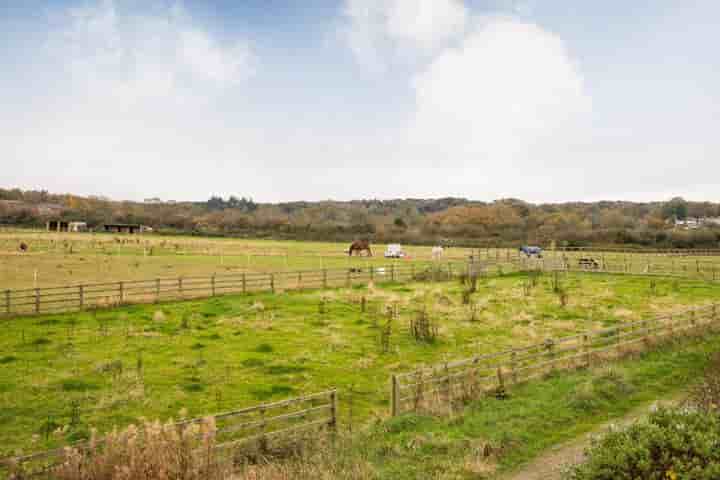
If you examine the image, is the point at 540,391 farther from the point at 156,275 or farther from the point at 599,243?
the point at 599,243

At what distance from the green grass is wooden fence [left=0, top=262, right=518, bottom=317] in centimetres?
1665

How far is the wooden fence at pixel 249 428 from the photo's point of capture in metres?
5.99

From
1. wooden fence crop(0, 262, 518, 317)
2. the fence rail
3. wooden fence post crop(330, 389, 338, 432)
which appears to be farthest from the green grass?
the fence rail

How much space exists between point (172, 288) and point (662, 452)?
1080 inches

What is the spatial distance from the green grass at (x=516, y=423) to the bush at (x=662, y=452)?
2.30 meters

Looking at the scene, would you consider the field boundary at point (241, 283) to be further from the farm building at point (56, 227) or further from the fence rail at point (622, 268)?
the farm building at point (56, 227)

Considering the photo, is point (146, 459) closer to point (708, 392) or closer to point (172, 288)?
point (708, 392)

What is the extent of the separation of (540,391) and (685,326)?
28.0ft

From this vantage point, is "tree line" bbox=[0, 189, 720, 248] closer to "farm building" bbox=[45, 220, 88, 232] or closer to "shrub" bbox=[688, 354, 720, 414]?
"farm building" bbox=[45, 220, 88, 232]

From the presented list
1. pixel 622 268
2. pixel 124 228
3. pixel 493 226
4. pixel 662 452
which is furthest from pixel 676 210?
pixel 662 452

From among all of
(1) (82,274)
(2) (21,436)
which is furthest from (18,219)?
(2) (21,436)

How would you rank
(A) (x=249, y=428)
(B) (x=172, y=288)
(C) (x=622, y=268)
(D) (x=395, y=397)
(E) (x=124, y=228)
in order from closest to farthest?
(A) (x=249, y=428) → (D) (x=395, y=397) → (B) (x=172, y=288) → (C) (x=622, y=268) → (E) (x=124, y=228)

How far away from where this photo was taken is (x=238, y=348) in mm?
15891

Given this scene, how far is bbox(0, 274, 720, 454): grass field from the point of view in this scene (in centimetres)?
1095
